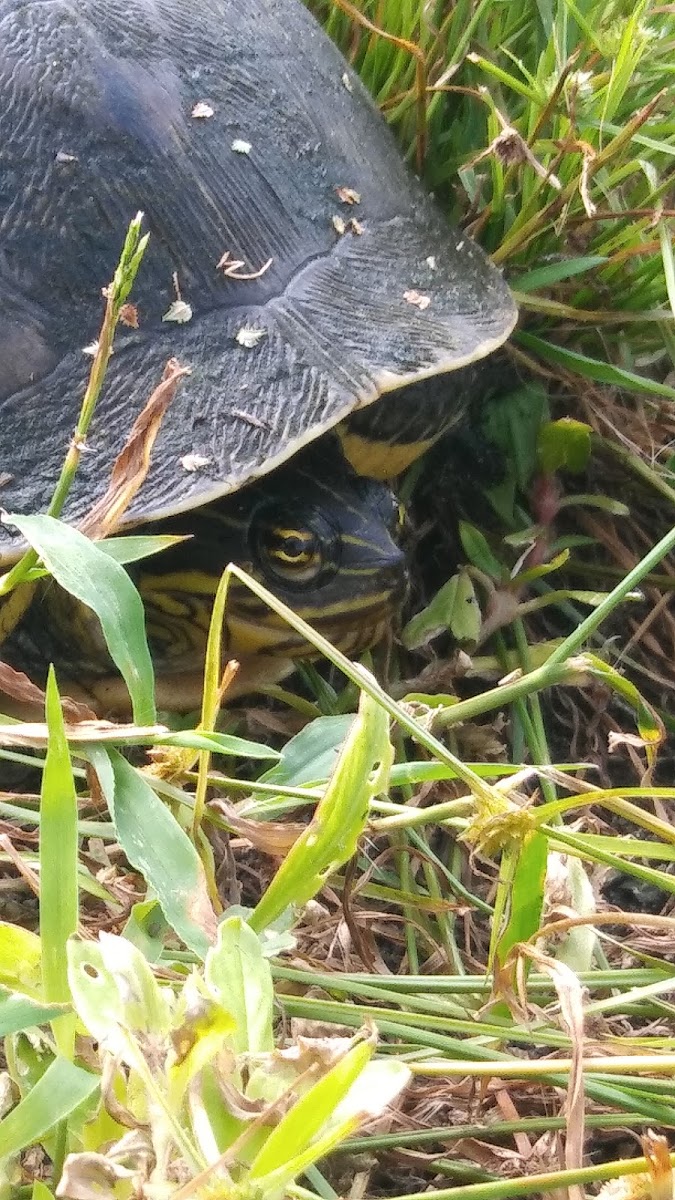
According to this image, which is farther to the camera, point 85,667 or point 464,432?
point 464,432

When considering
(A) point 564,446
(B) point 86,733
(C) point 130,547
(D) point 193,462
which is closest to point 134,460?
(C) point 130,547

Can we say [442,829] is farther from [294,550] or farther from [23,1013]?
[23,1013]

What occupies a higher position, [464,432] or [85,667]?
[464,432]

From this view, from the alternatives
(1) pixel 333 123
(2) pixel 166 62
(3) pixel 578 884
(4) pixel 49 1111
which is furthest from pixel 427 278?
(4) pixel 49 1111

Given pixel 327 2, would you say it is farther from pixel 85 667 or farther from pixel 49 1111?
pixel 49 1111

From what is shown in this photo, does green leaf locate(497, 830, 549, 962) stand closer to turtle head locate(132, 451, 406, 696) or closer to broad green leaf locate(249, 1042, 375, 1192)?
broad green leaf locate(249, 1042, 375, 1192)

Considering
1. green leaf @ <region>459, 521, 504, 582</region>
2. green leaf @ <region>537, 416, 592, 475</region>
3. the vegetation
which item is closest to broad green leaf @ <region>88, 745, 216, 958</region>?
the vegetation

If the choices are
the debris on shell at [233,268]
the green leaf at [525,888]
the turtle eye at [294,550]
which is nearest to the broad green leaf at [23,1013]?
the green leaf at [525,888]
